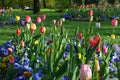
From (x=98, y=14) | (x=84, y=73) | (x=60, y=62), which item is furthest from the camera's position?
(x=98, y=14)

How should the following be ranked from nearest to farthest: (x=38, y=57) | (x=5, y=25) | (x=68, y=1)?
(x=38, y=57) < (x=5, y=25) < (x=68, y=1)

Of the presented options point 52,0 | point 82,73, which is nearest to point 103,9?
point 82,73

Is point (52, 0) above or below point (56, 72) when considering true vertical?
below

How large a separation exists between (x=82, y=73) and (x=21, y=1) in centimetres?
5084

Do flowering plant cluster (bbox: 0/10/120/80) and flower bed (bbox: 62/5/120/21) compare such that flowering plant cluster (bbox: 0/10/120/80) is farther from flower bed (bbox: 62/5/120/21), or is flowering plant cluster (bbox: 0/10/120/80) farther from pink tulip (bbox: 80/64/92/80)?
flower bed (bbox: 62/5/120/21)

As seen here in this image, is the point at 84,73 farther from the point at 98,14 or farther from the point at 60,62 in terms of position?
the point at 98,14

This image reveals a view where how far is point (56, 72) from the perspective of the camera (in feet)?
13.0

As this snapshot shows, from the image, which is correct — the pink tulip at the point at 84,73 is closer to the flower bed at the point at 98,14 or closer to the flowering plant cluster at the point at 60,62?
the flowering plant cluster at the point at 60,62

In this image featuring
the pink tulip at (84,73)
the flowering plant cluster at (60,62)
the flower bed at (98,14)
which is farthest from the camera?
the flower bed at (98,14)

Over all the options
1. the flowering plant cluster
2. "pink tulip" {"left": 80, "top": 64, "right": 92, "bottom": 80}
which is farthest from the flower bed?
"pink tulip" {"left": 80, "top": 64, "right": 92, "bottom": 80}

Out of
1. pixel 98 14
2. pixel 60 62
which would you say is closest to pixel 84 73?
pixel 60 62

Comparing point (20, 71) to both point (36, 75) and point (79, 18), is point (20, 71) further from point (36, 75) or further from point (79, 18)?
point (79, 18)

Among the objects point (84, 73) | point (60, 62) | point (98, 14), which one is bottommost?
point (98, 14)

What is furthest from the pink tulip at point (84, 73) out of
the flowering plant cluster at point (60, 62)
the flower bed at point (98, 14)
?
the flower bed at point (98, 14)
